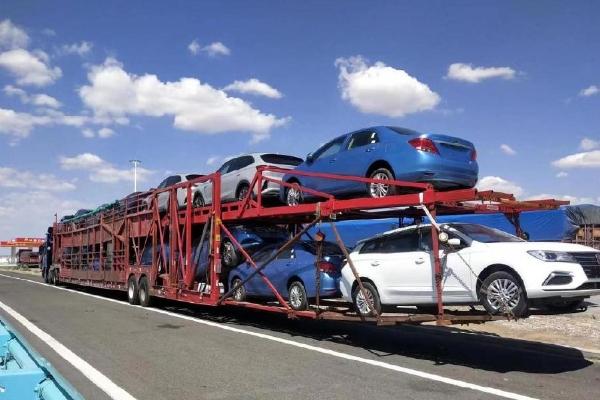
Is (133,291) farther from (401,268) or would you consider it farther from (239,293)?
(401,268)

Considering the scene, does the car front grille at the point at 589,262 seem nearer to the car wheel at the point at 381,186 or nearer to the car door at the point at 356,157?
the car wheel at the point at 381,186

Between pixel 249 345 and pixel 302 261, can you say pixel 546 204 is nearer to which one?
pixel 302 261

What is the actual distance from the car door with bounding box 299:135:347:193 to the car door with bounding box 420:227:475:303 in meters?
2.78

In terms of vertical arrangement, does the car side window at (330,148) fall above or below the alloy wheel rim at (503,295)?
above

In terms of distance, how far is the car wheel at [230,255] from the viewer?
1238cm

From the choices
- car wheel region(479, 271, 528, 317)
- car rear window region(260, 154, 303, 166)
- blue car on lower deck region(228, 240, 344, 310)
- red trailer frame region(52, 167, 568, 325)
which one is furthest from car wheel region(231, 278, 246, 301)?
car wheel region(479, 271, 528, 317)

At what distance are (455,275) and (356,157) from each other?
2.89 m

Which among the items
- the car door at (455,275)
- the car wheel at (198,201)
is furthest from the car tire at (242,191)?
the car door at (455,275)

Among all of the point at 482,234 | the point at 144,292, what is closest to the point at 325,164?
the point at 482,234

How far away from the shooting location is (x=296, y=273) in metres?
10.6

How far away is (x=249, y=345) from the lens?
369 inches

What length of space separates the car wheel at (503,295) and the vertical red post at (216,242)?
622 centimetres

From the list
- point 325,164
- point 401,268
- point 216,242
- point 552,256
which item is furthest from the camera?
point 216,242

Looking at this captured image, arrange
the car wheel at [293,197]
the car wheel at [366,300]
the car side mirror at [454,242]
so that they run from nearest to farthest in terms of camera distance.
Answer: the car side mirror at [454,242] < the car wheel at [366,300] < the car wheel at [293,197]
